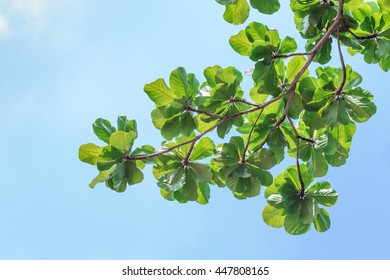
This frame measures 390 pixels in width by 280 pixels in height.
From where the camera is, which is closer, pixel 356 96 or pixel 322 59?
pixel 356 96

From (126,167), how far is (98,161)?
8.6 inches

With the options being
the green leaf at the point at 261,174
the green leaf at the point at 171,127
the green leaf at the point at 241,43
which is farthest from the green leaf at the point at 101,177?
the green leaf at the point at 241,43

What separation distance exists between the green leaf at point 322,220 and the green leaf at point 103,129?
1735mm

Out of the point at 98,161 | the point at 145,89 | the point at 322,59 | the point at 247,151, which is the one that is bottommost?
the point at 98,161

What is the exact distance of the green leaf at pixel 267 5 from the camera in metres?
4.01

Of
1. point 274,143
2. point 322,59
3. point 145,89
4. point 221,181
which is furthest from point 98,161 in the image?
point 322,59

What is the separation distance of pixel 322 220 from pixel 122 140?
1683 mm

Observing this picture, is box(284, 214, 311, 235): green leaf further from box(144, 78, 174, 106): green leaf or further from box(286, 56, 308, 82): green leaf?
box(144, 78, 174, 106): green leaf

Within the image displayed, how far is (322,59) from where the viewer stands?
420cm

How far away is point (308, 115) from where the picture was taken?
3936mm

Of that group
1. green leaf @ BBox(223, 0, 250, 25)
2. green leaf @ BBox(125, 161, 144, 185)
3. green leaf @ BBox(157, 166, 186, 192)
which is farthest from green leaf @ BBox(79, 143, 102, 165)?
green leaf @ BBox(223, 0, 250, 25)

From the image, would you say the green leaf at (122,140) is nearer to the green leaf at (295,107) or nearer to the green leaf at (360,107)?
the green leaf at (295,107)

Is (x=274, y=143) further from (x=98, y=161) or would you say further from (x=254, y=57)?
(x=98, y=161)

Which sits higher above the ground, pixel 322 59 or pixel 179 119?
pixel 322 59
